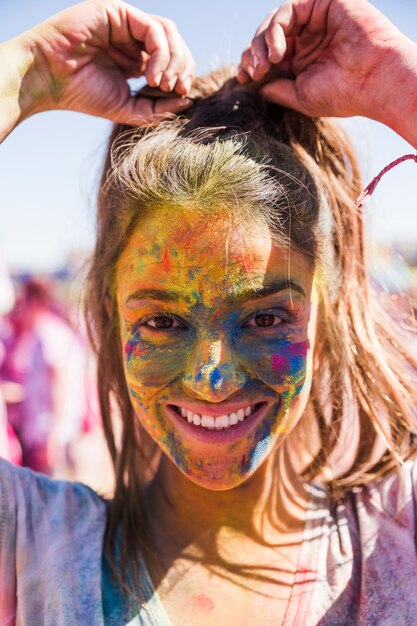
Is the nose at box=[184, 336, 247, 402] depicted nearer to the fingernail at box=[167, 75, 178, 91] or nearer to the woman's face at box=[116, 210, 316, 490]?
the woman's face at box=[116, 210, 316, 490]

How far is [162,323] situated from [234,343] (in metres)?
0.19

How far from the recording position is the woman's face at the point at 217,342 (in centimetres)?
150

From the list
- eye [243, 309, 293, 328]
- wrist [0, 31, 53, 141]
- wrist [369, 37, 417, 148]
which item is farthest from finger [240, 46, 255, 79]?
eye [243, 309, 293, 328]

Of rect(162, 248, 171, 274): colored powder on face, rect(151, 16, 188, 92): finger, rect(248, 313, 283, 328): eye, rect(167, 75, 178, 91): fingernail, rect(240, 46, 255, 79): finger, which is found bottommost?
rect(248, 313, 283, 328): eye

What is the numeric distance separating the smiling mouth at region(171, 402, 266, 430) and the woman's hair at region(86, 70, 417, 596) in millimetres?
266

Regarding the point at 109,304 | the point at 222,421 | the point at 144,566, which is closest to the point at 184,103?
the point at 109,304

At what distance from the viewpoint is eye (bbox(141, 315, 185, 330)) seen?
5.17ft

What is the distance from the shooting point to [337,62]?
160 centimetres

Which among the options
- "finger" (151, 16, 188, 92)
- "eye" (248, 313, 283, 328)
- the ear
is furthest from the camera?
the ear

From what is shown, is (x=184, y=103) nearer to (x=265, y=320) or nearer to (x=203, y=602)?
(x=265, y=320)

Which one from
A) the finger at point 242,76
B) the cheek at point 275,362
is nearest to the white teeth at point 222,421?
the cheek at point 275,362

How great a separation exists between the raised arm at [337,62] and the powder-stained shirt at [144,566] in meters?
0.88

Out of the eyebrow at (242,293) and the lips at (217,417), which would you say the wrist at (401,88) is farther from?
the lips at (217,417)

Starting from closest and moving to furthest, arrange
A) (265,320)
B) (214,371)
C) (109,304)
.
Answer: (214,371) → (265,320) → (109,304)
